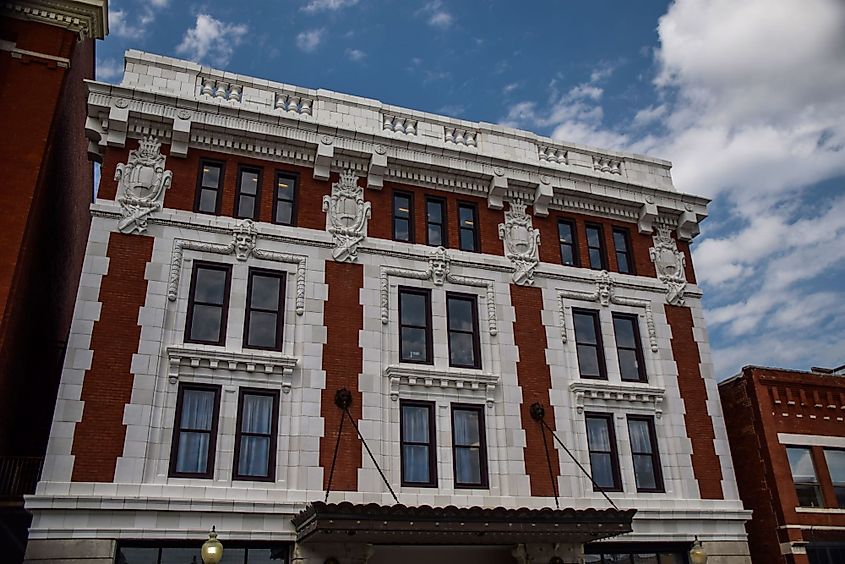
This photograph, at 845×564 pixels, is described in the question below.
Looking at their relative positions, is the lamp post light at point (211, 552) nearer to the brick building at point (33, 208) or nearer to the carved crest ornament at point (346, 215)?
the brick building at point (33, 208)

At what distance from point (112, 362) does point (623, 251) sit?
49.3ft

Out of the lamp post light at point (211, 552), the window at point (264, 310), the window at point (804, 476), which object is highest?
the window at point (264, 310)

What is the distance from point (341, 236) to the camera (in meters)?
19.6

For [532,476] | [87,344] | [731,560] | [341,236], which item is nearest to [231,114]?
[341,236]

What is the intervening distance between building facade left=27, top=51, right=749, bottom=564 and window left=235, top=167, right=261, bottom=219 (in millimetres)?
59

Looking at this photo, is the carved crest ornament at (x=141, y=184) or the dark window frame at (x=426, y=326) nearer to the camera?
the carved crest ornament at (x=141, y=184)

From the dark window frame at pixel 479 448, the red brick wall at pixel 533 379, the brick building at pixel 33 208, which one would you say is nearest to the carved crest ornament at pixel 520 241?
the red brick wall at pixel 533 379

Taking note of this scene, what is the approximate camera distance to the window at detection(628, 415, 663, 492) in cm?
1988

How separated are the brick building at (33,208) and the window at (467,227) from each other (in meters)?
10.8

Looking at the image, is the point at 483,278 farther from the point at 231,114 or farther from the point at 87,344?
the point at 87,344

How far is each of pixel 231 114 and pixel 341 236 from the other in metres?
4.34

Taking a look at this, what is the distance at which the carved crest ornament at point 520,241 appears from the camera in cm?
2102

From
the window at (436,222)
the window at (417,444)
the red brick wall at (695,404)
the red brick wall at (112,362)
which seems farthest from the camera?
the window at (436,222)

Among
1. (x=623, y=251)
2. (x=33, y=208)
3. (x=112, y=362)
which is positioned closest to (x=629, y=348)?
(x=623, y=251)
